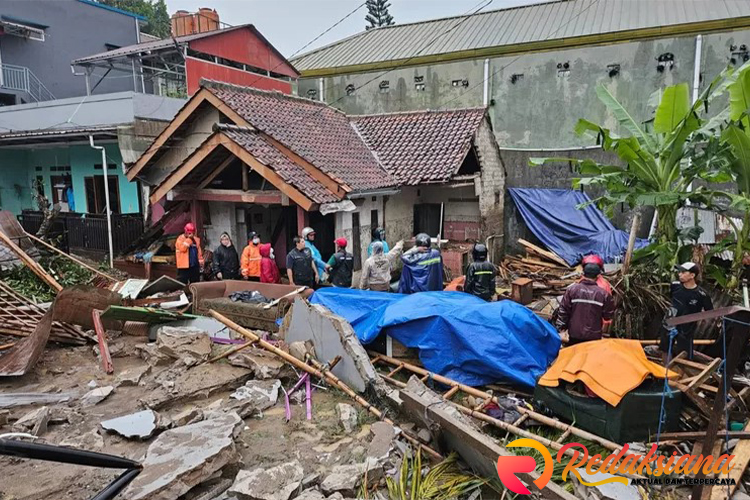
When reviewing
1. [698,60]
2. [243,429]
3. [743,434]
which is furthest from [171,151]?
[698,60]

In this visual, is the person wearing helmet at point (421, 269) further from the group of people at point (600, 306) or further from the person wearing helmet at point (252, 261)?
the person wearing helmet at point (252, 261)

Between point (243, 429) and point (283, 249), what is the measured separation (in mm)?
7645

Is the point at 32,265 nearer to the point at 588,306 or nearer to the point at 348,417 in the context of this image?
the point at 348,417

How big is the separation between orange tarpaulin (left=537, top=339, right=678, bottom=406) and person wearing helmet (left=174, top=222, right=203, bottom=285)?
7.54 metres

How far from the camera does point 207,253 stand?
461 inches

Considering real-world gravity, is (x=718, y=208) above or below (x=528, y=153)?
below

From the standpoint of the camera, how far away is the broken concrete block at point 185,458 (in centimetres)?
414

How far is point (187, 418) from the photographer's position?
18.7ft

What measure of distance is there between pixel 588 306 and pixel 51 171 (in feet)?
60.0

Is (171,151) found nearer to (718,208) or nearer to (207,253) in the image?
(207,253)

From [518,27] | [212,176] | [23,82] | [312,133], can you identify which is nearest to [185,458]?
[212,176]

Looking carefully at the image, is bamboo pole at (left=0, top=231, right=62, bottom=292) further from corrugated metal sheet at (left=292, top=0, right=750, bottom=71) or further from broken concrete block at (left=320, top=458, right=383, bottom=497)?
corrugated metal sheet at (left=292, top=0, right=750, bottom=71)

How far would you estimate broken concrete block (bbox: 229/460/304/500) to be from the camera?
4.26 meters

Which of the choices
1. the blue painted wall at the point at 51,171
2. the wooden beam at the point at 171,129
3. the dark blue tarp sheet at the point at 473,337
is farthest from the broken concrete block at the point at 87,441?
the blue painted wall at the point at 51,171
